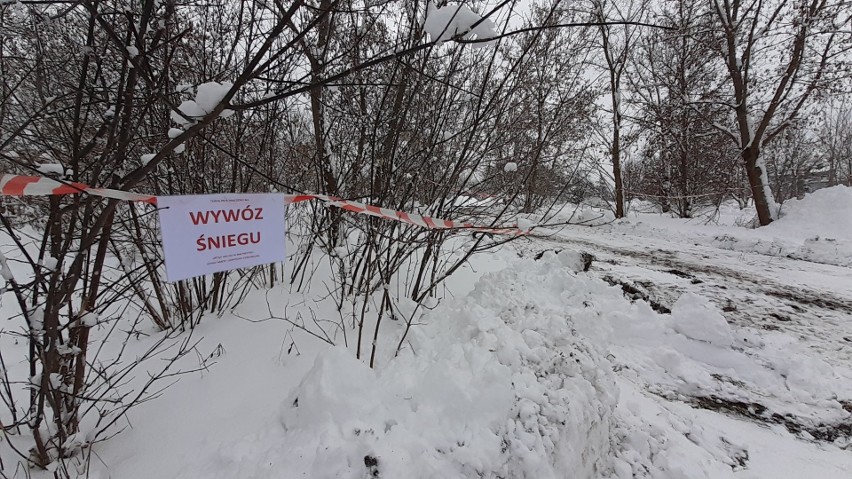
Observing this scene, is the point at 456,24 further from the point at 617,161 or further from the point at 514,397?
the point at 617,161

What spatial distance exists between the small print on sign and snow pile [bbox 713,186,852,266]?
360 inches

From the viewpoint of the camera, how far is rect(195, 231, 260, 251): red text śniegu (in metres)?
1.83

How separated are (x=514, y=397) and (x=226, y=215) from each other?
189 centimetres

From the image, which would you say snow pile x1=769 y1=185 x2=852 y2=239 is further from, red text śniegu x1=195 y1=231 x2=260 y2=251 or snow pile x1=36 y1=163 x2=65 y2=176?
snow pile x1=36 y1=163 x2=65 y2=176

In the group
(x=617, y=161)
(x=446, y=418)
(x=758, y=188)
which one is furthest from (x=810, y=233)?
(x=446, y=418)

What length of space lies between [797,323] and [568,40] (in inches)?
159

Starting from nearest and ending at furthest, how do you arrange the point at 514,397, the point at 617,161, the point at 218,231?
the point at 218,231, the point at 514,397, the point at 617,161

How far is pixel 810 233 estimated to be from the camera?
26.6 feet

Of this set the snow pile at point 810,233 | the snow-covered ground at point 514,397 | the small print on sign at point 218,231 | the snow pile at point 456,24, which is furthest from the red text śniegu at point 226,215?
the snow pile at point 810,233

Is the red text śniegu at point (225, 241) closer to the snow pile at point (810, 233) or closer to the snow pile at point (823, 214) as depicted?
the snow pile at point (810, 233)

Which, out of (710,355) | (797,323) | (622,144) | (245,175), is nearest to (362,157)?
(245,175)

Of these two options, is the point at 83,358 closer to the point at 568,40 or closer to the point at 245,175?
the point at 245,175

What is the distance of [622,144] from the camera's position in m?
13.7

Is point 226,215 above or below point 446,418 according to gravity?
above
